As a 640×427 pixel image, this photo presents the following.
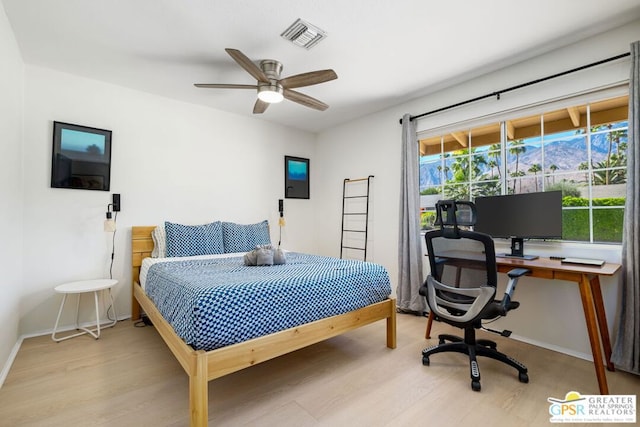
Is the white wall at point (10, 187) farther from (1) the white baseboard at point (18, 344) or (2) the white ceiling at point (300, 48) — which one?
(2) the white ceiling at point (300, 48)

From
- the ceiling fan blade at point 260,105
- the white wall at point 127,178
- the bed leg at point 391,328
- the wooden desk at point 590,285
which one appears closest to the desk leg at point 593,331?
the wooden desk at point 590,285

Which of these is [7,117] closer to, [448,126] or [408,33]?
[408,33]

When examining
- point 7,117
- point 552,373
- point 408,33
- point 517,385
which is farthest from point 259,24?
point 552,373

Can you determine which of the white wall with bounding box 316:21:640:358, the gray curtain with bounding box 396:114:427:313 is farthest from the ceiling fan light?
the white wall with bounding box 316:21:640:358

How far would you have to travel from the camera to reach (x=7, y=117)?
7.02ft

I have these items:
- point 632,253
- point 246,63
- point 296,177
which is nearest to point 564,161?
point 632,253

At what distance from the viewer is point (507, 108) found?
276 centimetres

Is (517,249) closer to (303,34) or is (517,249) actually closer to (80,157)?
(303,34)

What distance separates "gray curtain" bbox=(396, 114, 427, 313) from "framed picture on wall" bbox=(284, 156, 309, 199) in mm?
1844

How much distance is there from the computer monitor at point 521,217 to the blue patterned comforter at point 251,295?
1.12 m

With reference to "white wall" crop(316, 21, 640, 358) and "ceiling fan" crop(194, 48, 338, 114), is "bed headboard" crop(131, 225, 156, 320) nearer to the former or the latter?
"ceiling fan" crop(194, 48, 338, 114)

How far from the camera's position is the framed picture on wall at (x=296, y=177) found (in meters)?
4.62

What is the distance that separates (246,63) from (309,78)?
0.52 metres

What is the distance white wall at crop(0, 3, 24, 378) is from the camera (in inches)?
80.0
